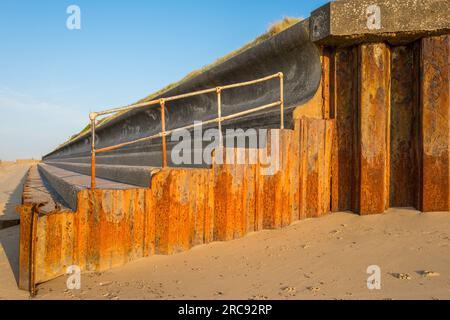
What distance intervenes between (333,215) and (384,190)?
0.69 metres

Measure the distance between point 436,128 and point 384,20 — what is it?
1474 mm

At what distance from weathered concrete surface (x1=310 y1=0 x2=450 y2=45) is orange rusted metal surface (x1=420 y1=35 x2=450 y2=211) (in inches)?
11.1

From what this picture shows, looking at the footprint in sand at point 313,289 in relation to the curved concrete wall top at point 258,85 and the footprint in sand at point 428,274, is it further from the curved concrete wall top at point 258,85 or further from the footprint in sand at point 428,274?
the curved concrete wall top at point 258,85

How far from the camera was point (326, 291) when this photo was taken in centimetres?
249

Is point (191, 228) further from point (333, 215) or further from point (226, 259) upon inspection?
point (333, 215)

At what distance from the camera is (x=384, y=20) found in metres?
4.07

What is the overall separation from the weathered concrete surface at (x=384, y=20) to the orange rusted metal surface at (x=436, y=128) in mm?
283

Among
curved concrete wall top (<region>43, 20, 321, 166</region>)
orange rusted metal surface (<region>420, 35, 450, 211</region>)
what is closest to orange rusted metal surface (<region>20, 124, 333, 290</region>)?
curved concrete wall top (<region>43, 20, 321, 166</region>)

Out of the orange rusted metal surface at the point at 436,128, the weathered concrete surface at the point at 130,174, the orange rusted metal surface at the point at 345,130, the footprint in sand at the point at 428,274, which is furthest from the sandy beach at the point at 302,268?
the weathered concrete surface at the point at 130,174

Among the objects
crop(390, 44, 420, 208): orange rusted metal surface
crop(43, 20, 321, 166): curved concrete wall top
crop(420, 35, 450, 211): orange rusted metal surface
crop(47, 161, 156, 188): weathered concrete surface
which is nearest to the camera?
crop(47, 161, 156, 188): weathered concrete surface

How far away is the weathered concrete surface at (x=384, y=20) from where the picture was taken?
13.1ft

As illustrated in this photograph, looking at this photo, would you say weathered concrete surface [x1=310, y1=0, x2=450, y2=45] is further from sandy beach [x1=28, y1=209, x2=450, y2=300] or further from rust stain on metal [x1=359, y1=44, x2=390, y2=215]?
sandy beach [x1=28, y1=209, x2=450, y2=300]

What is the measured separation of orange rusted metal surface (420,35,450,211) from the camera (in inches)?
157

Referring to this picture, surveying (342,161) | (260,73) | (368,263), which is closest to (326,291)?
(368,263)
